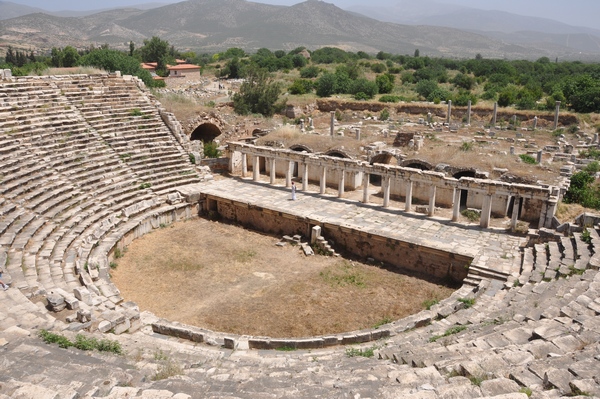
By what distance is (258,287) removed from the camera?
14.7m

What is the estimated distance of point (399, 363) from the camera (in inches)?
340

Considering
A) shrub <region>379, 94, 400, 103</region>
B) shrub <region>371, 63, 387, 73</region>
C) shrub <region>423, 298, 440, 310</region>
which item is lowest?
shrub <region>423, 298, 440, 310</region>

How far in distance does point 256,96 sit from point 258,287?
22.5 meters

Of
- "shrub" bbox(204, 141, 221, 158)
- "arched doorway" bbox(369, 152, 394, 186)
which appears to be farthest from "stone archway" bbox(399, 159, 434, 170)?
"shrub" bbox(204, 141, 221, 158)

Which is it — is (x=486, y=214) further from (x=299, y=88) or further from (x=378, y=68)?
(x=378, y=68)

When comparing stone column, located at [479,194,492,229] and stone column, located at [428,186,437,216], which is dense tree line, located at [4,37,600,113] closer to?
stone column, located at [428,186,437,216]

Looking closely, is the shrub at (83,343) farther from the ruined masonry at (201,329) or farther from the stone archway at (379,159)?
the stone archway at (379,159)

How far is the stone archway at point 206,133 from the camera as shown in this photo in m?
29.8

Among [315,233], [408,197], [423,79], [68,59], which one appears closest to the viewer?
[315,233]

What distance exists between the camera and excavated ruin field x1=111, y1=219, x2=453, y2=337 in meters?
12.8

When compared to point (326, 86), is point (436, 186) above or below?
below

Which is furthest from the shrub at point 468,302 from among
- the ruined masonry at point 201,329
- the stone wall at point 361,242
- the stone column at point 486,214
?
the stone column at point 486,214

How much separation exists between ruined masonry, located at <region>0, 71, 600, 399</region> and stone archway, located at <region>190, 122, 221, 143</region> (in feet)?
16.7

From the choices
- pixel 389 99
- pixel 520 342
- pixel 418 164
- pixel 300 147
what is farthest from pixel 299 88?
pixel 520 342
